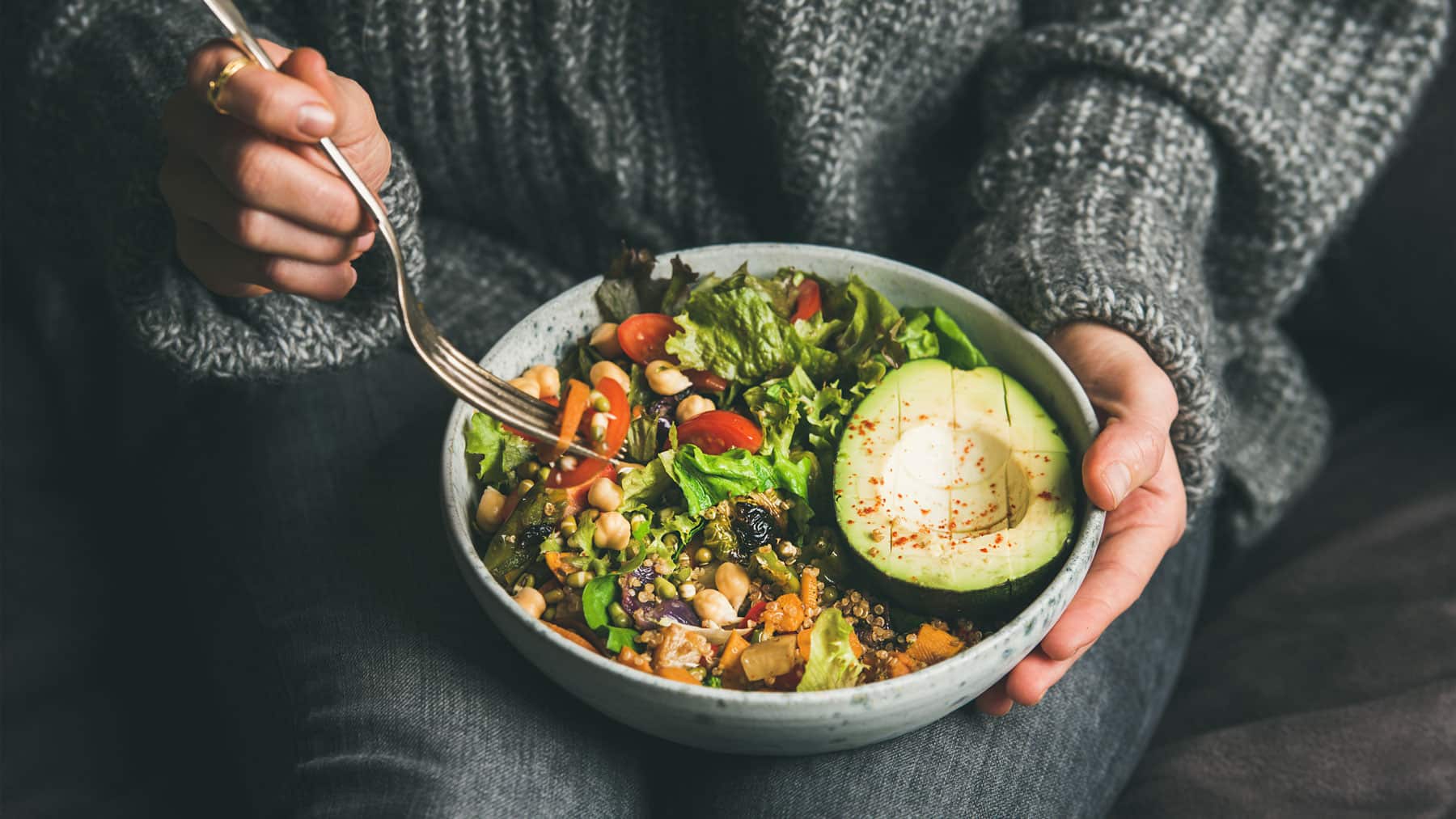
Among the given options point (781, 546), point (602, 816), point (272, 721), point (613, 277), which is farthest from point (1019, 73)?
point (272, 721)

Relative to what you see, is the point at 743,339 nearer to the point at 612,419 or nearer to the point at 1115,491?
the point at 612,419

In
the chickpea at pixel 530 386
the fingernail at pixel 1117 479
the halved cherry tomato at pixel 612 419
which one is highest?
the fingernail at pixel 1117 479

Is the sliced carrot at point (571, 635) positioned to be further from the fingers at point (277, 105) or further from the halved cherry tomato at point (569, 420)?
the fingers at point (277, 105)

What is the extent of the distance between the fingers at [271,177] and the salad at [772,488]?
0.76 ft

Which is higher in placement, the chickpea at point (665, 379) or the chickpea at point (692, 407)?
the chickpea at point (665, 379)

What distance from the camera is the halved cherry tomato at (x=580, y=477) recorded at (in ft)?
3.46

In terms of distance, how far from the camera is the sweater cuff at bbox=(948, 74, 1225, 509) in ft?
3.80

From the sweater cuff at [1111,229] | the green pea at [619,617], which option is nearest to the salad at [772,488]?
the green pea at [619,617]

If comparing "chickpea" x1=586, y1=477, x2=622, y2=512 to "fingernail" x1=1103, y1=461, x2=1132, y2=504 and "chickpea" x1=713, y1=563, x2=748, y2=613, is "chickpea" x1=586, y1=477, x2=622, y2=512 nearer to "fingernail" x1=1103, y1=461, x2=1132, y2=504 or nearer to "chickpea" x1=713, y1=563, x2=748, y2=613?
"chickpea" x1=713, y1=563, x2=748, y2=613

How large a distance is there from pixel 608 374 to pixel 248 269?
1.15 feet

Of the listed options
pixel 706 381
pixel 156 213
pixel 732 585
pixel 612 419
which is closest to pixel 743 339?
pixel 706 381

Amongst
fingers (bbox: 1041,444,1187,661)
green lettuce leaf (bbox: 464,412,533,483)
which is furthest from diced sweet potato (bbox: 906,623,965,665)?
green lettuce leaf (bbox: 464,412,533,483)

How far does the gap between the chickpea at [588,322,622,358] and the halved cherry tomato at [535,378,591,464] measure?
10 cm

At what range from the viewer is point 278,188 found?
932 millimetres
